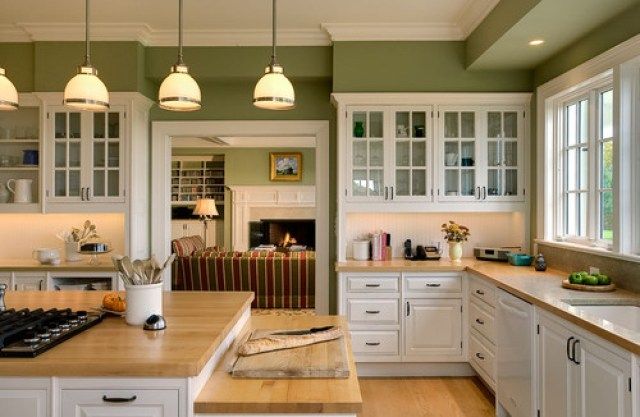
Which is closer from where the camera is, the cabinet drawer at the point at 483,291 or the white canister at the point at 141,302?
the white canister at the point at 141,302

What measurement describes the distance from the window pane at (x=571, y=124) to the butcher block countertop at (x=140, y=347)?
2.93 m

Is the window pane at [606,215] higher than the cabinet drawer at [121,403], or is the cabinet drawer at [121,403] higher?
the window pane at [606,215]

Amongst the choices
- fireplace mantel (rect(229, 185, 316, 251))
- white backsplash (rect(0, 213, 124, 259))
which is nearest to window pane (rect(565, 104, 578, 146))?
white backsplash (rect(0, 213, 124, 259))

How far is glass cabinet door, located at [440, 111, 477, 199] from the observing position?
4.35 meters

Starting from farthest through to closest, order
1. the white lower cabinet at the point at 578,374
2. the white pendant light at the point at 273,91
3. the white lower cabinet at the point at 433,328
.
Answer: the white lower cabinet at the point at 433,328
the white pendant light at the point at 273,91
the white lower cabinet at the point at 578,374

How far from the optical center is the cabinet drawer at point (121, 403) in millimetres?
1576

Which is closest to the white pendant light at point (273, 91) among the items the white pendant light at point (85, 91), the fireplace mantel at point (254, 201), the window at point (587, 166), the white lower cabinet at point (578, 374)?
the white pendant light at point (85, 91)

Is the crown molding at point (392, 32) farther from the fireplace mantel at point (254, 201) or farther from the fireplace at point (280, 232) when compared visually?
the fireplace at point (280, 232)

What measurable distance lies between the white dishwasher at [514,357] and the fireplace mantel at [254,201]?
7002mm

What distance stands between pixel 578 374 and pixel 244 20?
3.52 m

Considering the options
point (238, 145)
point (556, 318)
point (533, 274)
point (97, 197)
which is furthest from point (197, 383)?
point (238, 145)

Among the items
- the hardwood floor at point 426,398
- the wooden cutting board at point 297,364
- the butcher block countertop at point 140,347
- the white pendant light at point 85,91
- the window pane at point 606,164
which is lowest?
the hardwood floor at point 426,398

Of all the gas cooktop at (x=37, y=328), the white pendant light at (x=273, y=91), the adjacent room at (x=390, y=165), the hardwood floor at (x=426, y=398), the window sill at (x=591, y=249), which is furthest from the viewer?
the hardwood floor at (x=426, y=398)

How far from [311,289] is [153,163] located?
256cm
